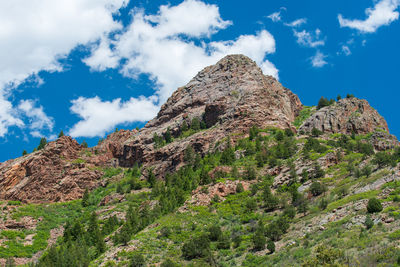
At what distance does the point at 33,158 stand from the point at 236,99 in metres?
60.1

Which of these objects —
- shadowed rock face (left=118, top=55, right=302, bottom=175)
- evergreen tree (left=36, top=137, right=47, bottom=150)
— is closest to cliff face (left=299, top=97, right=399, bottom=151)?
shadowed rock face (left=118, top=55, right=302, bottom=175)

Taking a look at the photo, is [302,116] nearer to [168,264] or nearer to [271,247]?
[271,247]

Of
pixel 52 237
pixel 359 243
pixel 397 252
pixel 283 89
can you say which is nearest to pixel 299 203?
pixel 359 243

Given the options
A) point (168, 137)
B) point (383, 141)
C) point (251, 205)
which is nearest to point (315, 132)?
point (383, 141)

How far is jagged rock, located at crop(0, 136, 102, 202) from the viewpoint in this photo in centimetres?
9156

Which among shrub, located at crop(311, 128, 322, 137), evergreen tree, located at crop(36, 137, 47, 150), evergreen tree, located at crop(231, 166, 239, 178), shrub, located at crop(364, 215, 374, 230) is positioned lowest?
shrub, located at crop(364, 215, 374, 230)

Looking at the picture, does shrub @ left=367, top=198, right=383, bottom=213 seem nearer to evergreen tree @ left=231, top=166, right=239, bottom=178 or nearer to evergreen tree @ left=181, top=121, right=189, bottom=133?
evergreen tree @ left=231, top=166, right=239, bottom=178

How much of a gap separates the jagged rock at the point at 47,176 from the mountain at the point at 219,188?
30cm

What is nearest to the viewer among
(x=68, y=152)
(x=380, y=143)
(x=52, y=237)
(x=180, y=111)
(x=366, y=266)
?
(x=366, y=266)

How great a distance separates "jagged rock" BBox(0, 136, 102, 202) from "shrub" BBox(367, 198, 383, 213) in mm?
77003

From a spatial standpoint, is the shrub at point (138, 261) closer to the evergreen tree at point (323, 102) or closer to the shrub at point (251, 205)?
the shrub at point (251, 205)

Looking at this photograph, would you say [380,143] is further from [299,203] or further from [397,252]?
[397,252]

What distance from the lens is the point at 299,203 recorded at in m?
51.0

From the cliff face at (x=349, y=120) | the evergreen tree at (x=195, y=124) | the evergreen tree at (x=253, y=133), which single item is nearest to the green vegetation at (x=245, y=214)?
the evergreen tree at (x=253, y=133)
